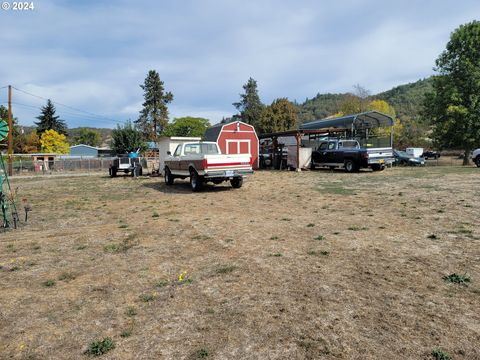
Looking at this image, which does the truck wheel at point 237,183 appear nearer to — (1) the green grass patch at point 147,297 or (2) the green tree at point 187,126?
(1) the green grass patch at point 147,297

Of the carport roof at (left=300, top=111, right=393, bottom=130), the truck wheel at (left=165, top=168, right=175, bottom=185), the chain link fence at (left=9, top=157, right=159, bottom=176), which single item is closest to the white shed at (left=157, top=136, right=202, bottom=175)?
the chain link fence at (left=9, top=157, right=159, bottom=176)

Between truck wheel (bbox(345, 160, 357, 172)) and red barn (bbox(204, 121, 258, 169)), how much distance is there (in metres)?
9.39

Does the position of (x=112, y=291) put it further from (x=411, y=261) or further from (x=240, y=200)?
(x=240, y=200)

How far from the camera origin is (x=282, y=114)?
62625 mm

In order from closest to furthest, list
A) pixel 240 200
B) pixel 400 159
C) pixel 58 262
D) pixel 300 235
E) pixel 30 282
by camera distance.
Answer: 1. pixel 30 282
2. pixel 58 262
3. pixel 300 235
4. pixel 240 200
5. pixel 400 159

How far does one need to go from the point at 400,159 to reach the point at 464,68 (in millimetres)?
8865

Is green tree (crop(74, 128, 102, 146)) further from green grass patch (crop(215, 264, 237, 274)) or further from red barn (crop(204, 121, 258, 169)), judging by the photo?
green grass patch (crop(215, 264, 237, 274))

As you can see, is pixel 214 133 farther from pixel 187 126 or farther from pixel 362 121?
pixel 187 126

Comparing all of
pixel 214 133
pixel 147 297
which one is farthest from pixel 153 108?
pixel 147 297

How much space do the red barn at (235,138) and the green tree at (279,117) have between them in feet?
115

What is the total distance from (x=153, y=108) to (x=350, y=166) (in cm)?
5544

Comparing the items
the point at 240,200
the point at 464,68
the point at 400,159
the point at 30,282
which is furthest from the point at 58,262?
the point at 464,68

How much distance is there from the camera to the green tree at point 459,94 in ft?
88.6

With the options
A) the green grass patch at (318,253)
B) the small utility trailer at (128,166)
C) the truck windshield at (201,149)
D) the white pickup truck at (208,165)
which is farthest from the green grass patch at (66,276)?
the small utility trailer at (128,166)
